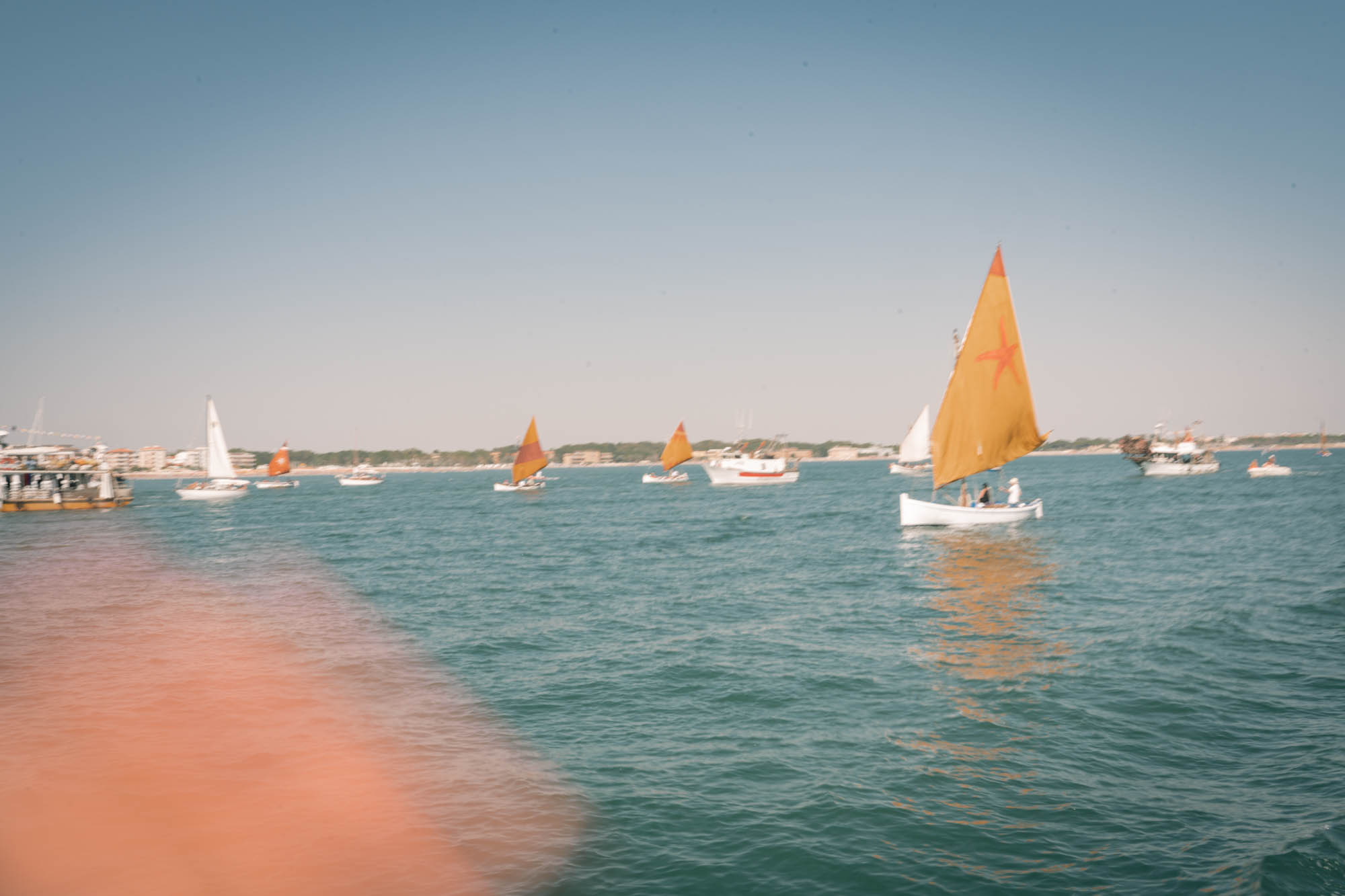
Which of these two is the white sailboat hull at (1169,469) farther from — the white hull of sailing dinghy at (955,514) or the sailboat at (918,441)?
the white hull of sailing dinghy at (955,514)

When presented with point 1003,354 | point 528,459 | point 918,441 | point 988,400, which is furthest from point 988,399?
point 528,459

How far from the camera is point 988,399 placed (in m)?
41.8

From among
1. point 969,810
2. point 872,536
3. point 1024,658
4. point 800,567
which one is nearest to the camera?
point 969,810

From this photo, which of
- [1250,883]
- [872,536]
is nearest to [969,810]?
[1250,883]

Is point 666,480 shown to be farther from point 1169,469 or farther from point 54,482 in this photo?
point 54,482

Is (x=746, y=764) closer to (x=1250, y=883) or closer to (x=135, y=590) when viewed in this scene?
(x=1250, y=883)

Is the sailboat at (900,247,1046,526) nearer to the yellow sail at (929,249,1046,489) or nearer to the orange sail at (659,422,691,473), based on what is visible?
the yellow sail at (929,249,1046,489)

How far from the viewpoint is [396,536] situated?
189 ft

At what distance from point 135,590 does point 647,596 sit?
75.0 ft

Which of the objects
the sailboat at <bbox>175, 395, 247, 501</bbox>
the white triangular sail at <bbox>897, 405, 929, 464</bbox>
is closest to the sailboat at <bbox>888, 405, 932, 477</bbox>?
the white triangular sail at <bbox>897, 405, 929, 464</bbox>

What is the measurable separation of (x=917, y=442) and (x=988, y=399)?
7998cm

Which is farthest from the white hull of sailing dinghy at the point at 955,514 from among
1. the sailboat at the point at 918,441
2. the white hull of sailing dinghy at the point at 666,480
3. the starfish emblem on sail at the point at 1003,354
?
the white hull of sailing dinghy at the point at 666,480

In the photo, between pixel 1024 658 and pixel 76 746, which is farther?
pixel 1024 658

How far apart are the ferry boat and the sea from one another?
69.8m
